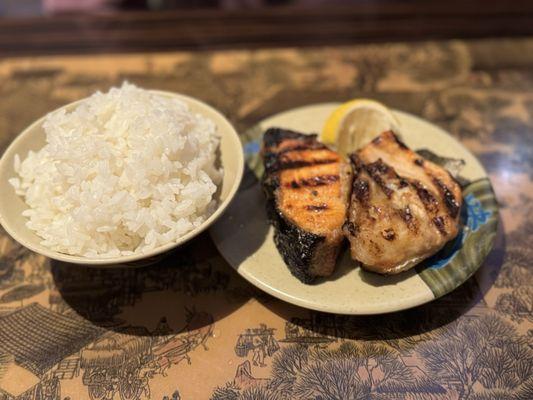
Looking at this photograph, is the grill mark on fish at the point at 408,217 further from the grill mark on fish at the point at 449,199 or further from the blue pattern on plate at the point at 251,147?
the blue pattern on plate at the point at 251,147

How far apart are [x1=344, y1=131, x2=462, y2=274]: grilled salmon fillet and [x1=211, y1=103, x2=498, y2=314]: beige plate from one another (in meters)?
0.11

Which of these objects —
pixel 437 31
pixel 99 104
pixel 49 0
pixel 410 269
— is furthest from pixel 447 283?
pixel 49 0

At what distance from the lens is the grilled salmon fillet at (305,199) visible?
7.32ft

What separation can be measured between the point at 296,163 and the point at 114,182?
988 mm

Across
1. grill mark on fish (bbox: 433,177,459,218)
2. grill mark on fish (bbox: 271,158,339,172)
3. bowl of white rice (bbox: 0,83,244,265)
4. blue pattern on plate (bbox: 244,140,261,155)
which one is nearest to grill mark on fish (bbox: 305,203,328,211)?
grill mark on fish (bbox: 271,158,339,172)

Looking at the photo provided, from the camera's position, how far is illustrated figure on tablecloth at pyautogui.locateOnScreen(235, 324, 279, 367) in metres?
2.24

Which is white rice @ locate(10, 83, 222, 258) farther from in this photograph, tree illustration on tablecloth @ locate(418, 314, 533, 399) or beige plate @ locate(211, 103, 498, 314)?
tree illustration on tablecloth @ locate(418, 314, 533, 399)

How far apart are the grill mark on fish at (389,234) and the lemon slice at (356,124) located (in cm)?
85

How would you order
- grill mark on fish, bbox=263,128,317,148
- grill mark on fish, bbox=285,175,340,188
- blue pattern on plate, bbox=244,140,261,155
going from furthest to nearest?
blue pattern on plate, bbox=244,140,261,155
grill mark on fish, bbox=263,128,317,148
grill mark on fish, bbox=285,175,340,188

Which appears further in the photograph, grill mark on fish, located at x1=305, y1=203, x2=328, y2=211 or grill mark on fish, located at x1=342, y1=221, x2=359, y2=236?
grill mark on fish, located at x1=305, y1=203, x2=328, y2=211

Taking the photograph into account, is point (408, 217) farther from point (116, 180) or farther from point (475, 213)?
point (116, 180)

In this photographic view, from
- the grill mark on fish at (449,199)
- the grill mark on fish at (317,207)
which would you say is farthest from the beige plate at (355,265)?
the grill mark on fish at (317,207)

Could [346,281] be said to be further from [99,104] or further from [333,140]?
[99,104]

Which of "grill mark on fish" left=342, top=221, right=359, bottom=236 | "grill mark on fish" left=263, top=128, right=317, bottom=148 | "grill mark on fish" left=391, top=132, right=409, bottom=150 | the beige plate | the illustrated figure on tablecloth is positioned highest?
"grill mark on fish" left=391, top=132, right=409, bottom=150
